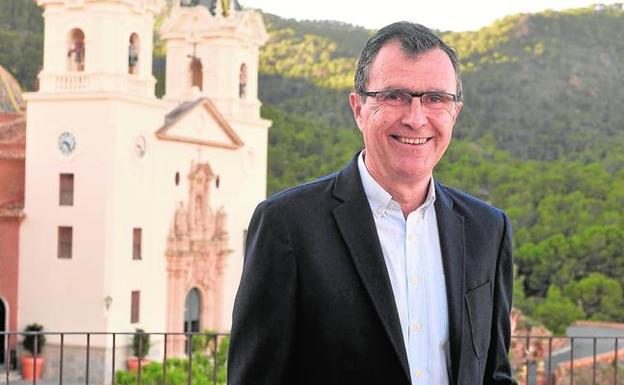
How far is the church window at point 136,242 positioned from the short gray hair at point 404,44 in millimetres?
22122

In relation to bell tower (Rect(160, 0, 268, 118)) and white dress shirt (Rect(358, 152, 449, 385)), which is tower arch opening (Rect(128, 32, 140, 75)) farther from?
white dress shirt (Rect(358, 152, 449, 385))

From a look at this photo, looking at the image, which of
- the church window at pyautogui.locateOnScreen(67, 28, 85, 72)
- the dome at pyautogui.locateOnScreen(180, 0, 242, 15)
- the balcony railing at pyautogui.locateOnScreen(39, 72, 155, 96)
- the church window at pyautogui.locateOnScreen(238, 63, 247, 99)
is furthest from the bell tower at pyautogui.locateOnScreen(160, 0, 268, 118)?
the balcony railing at pyautogui.locateOnScreen(39, 72, 155, 96)

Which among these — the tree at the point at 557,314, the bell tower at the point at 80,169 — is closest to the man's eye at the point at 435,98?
the bell tower at the point at 80,169

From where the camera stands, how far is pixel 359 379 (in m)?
2.47

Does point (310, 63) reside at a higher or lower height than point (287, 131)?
higher

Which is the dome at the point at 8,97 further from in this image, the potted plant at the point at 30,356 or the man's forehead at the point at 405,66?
the man's forehead at the point at 405,66

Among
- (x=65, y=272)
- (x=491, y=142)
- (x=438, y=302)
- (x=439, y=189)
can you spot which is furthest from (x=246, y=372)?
(x=491, y=142)

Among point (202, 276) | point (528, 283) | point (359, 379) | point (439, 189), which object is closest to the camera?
point (359, 379)

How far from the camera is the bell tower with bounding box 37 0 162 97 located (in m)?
23.3

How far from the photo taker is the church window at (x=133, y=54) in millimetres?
24203

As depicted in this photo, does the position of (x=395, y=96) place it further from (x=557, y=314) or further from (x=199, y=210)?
(x=557, y=314)

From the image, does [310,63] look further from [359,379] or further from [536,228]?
[359,379]

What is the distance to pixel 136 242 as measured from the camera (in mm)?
24562

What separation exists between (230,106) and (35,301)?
26.0 ft
